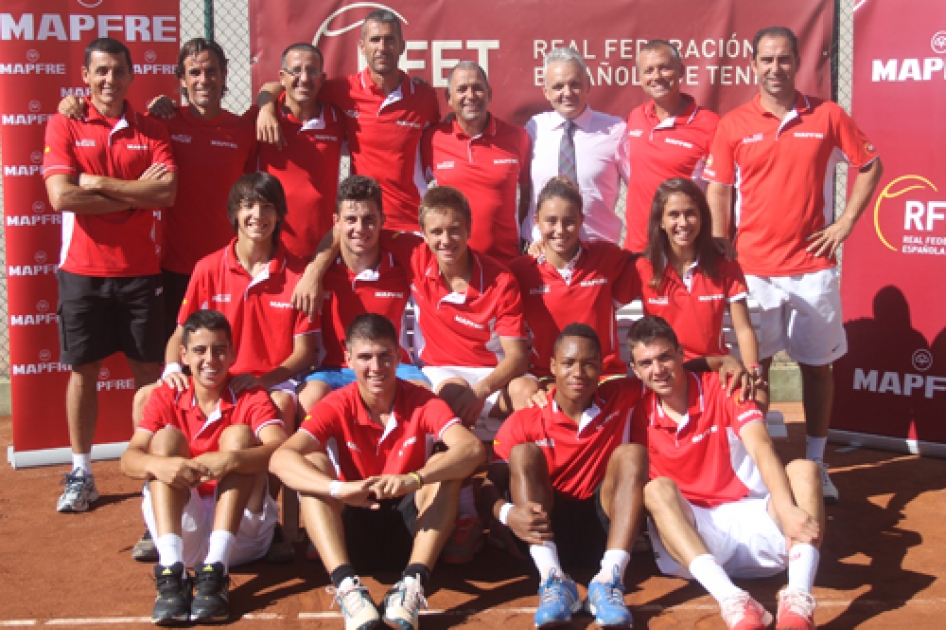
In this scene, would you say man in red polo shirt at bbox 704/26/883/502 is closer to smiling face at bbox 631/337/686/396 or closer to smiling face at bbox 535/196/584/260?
smiling face at bbox 535/196/584/260

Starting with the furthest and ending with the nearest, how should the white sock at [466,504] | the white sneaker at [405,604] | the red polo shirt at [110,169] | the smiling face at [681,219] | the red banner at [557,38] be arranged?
Answer: the red banner at [557,38] < the red polo shirt at [110,169] < the smiling face at [681,219] < the white sock at [466,504] < the white sneaker at [405,604]

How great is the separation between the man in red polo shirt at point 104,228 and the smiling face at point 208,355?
1281mm

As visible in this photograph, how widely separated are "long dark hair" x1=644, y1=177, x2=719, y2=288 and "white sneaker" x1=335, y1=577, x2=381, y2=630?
7.04 ft

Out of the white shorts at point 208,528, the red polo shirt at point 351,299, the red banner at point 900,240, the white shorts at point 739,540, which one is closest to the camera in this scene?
the white shorts at point 739,540

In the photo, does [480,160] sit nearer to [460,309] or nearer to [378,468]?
[460,309]

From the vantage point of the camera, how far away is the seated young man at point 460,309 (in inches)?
195

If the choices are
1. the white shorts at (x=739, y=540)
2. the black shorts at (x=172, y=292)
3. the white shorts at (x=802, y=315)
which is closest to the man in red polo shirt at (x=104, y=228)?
the black shorts at (x=172, y=292)

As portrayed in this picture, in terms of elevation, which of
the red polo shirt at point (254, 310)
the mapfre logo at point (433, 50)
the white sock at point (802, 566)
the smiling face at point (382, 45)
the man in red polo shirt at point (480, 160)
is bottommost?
the white sock at point (802, 566)

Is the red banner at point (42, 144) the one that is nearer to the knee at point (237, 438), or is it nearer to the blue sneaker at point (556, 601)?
the knee at point (237, 438)

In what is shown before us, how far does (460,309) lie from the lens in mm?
5164

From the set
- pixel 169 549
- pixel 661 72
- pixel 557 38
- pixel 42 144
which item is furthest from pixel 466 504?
pixel 557 38

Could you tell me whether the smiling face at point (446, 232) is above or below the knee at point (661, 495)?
above

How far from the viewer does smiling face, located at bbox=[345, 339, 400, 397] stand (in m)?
4.33

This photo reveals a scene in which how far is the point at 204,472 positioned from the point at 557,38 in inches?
174
